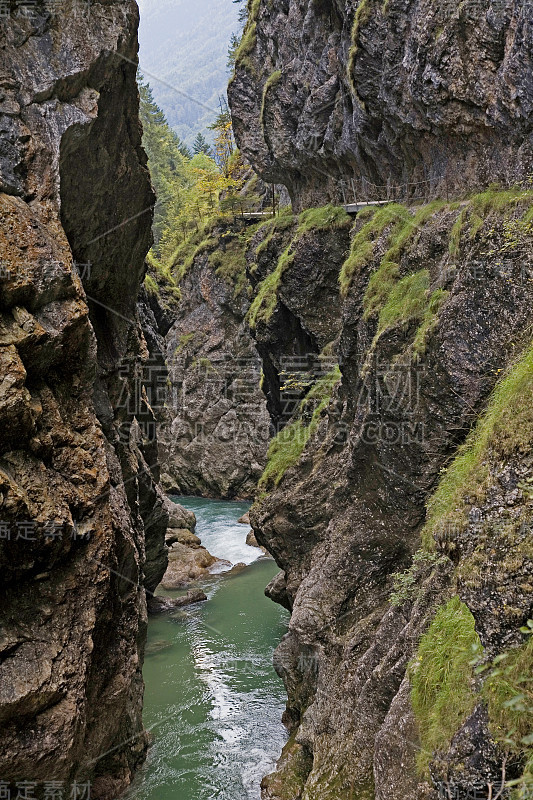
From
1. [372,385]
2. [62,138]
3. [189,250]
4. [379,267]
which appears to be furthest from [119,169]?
[189,250]

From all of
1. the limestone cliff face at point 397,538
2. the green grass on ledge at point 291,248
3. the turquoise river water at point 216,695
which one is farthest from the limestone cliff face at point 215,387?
the limestone cliff face at point 397,538

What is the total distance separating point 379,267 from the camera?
1452 cm

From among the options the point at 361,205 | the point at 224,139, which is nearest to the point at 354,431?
the point at 361,205

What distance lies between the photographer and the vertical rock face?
9156 mm

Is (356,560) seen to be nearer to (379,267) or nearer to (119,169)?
(379,267)

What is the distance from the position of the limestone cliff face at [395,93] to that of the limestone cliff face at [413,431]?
56 mm

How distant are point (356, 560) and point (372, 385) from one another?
11.6 feet

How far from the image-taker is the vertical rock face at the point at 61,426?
9156mm

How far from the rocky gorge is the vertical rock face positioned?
45mm

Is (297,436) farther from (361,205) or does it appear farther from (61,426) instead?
(61,426)

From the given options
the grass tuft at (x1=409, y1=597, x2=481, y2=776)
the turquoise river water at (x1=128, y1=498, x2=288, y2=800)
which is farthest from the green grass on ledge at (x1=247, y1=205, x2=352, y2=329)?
the grass tuft at (x1=409, y1=597, x2=481, y2=776)

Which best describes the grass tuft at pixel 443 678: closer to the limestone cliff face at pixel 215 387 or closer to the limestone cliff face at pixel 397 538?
the limestone cliff face at pixel 397 538

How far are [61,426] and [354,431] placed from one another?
6.30 m

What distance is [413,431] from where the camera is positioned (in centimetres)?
1151
